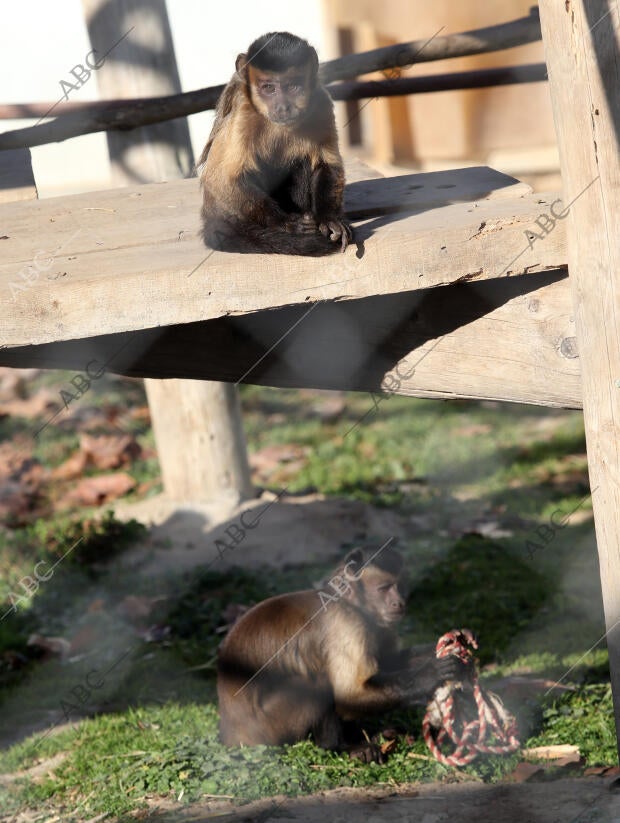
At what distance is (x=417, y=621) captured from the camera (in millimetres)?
4441

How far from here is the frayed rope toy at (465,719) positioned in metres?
3.24

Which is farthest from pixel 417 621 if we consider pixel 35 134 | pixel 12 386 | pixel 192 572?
pixel 12 386

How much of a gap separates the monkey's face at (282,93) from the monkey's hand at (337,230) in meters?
0.45

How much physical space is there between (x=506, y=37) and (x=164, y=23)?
5.39ft

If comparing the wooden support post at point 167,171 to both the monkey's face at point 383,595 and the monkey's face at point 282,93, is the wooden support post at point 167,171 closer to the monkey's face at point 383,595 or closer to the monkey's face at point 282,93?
the monkey's face at point 383,595

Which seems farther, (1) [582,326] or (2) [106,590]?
(2) [106,590]

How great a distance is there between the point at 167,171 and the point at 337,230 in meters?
2.76

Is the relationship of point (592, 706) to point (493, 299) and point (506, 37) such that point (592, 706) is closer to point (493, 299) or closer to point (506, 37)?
point (493, 299)

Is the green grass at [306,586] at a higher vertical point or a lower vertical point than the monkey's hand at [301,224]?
lower

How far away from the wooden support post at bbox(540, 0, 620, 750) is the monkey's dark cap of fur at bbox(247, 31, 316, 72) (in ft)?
2.74

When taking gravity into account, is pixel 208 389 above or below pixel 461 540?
above

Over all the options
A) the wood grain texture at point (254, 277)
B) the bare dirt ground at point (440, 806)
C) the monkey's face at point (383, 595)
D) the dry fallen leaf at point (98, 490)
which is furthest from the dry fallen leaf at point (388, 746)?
the dry fallen leaf at point (98, 490)

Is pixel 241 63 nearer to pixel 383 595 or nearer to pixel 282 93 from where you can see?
pixel 282 93

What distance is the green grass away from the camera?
3.27 meters
